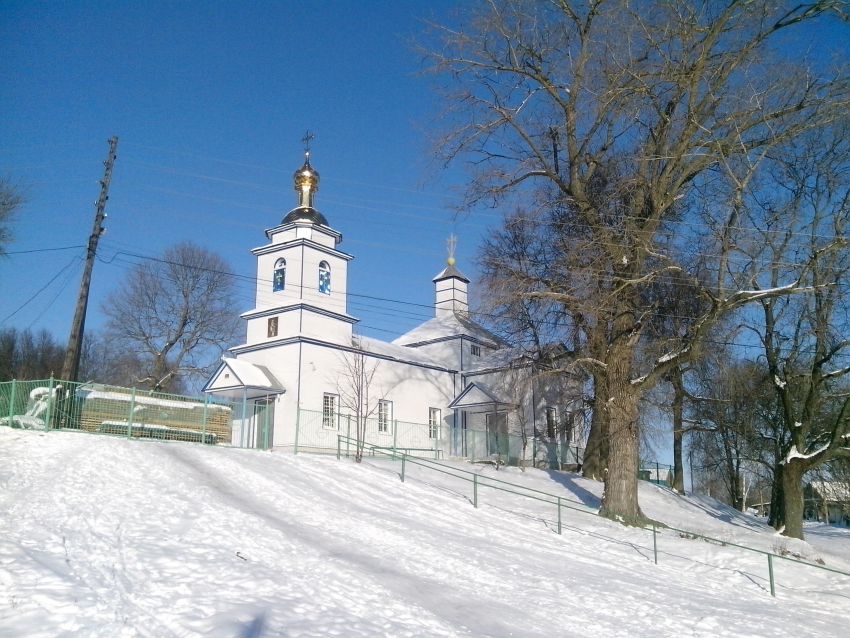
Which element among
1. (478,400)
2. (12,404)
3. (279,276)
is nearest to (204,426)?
(12,404)

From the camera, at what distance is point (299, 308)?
29.9m

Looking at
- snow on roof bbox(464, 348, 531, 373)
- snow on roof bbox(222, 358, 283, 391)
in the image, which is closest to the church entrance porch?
snow on roof bbox(464, 348, 531, 373)

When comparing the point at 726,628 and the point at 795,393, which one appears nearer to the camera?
the point at 726,628

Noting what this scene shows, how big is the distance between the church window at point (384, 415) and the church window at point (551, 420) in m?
7.63

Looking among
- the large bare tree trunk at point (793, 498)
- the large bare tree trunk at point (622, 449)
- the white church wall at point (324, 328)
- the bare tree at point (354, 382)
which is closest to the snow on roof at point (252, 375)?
the white church wall at point (324, 328)

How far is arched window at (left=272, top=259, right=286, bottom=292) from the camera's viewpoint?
3131 centimetres

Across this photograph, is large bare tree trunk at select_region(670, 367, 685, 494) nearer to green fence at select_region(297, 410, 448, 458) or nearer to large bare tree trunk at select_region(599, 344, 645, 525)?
large bare tree trunk at select_region(599, 344, 645, 525)

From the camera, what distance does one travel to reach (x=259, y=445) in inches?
952

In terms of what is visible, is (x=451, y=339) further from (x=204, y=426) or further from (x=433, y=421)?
(x=204, y=426)

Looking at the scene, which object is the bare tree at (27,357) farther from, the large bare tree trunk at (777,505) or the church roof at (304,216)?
the large bare tree trunk at (777,505)

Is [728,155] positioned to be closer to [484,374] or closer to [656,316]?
[656,316]

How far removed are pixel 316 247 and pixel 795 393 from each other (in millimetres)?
18987

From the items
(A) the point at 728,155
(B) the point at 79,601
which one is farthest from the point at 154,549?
(A) the point at 728,155

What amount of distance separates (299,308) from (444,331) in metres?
10.6
